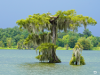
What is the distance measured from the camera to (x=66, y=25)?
32094 millimetres

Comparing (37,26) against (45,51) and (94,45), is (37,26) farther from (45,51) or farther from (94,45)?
(94,45)

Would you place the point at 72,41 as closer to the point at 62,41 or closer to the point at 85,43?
the point at 62,41

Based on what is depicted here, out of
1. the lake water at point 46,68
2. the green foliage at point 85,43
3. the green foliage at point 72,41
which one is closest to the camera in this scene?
the lake water at point 46,68

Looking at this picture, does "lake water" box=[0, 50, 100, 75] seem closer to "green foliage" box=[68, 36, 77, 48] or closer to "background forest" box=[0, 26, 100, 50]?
"background forest" box=[0, 26, 100, 50]

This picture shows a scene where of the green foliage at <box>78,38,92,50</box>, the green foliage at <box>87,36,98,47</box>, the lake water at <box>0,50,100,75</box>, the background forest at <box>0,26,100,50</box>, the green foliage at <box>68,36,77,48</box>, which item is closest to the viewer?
the lake water at <box>0,50,100,75</box>

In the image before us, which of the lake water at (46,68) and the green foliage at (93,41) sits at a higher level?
the green foliage at (93,41)

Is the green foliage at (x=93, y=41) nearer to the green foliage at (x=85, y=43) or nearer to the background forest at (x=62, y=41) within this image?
the background forest at (x=62, y=41)

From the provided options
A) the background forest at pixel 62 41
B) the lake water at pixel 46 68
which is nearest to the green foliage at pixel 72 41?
the background forest at pixel 62 41

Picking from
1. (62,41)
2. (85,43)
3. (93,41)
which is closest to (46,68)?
(85,43)

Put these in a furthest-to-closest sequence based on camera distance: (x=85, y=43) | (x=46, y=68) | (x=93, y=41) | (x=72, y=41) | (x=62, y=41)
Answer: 1. (x=62, y=41)
2. (x=93, y=41)
3. (x=72, y=41)
4. (x=85, y=43)
5. (x=46, y=68)

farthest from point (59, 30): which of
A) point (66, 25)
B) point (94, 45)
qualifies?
point (94, 45)

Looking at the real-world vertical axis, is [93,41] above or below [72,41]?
below

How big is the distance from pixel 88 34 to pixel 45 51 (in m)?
145

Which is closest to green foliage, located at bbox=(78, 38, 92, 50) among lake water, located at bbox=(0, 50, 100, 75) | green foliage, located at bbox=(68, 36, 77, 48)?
green foliage, located at bbox=(68, 36, 77, 48)
